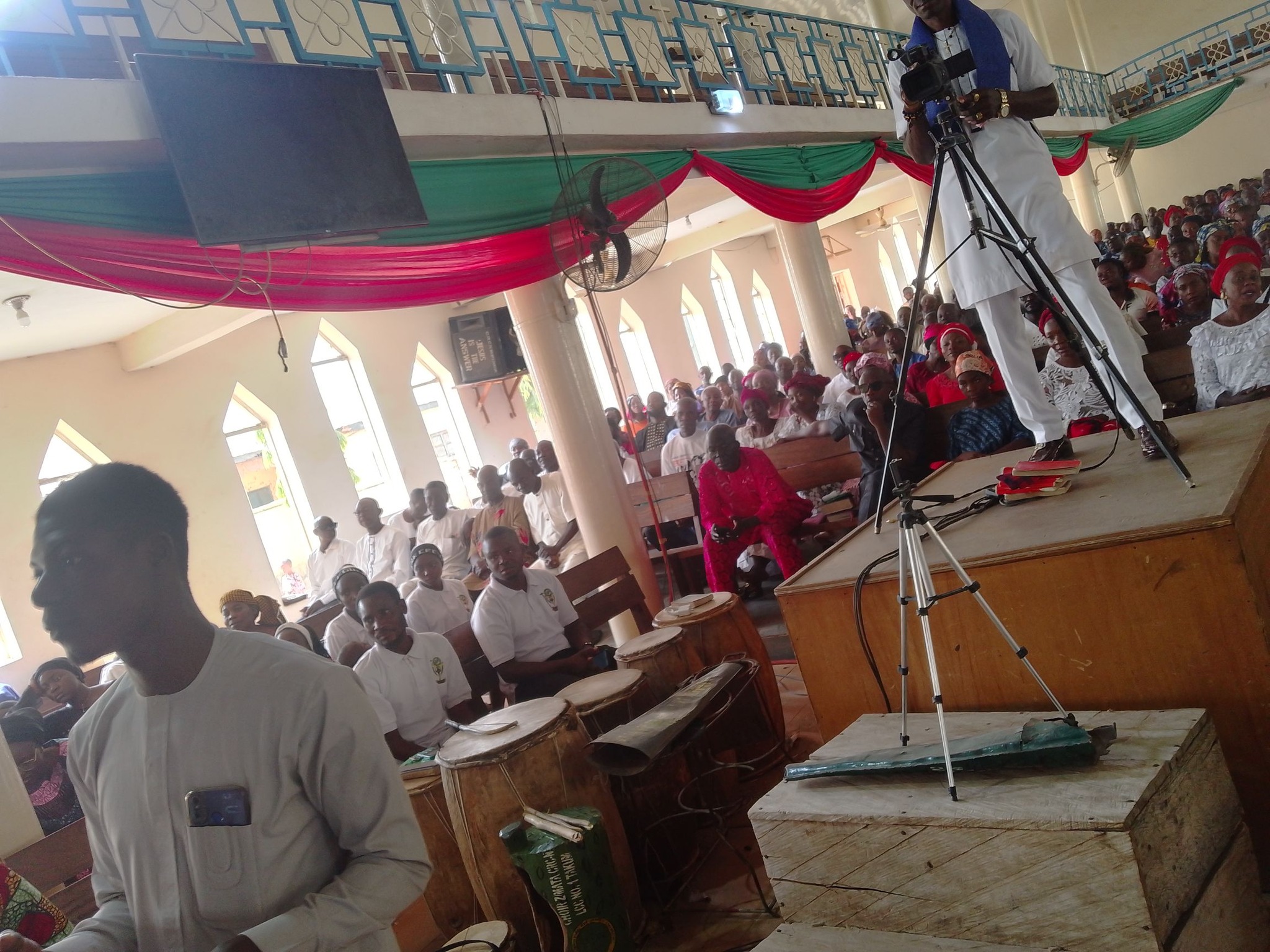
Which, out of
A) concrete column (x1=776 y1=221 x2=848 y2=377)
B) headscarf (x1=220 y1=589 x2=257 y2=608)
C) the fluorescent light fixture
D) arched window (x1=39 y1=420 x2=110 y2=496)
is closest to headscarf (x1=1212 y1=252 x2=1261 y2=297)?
the fluorescent light fixture

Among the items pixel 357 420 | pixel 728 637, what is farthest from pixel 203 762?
pixel 357 420

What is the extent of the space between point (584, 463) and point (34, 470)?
5.59m

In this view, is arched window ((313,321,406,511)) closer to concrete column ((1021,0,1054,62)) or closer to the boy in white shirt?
the boy in white shirt

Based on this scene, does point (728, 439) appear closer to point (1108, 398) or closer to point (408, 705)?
point (408, 705)

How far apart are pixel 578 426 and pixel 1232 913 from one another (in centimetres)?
442

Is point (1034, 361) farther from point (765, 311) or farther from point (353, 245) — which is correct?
point (765, 311)

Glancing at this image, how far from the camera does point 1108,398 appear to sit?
2.45 meters

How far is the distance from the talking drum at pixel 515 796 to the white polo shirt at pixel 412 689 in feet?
3.27

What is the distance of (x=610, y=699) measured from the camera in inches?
127

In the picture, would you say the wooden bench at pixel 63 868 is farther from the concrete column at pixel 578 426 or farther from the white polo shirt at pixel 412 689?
the concrete column at pixel 578 426

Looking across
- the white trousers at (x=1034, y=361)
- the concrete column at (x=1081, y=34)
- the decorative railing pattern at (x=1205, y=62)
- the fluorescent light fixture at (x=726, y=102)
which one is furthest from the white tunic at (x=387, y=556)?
the concrete column at (x=1081, y=34)

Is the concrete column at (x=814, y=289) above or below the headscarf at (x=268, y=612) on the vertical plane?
above

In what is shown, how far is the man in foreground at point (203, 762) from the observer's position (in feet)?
4.54

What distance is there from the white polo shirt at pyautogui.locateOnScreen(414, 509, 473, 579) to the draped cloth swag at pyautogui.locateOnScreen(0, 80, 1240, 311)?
11.0 ft
